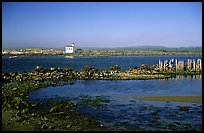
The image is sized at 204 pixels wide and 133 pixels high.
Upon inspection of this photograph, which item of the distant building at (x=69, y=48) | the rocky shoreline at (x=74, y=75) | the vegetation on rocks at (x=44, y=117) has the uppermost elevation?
the distant building at (x=69, y=48)

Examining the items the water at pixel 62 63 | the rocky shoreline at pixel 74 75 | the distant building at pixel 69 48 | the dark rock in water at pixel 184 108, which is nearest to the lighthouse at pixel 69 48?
the distant building at pixel 69 48

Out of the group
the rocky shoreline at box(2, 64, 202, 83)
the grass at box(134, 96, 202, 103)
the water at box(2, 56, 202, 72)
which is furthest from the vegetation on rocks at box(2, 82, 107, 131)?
the water at box(2, 56, 202, 72)

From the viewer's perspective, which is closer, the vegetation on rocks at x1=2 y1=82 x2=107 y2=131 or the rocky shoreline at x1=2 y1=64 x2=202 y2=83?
the vegetation on rocks at x1=2 y1=82 x2=107 y2=131

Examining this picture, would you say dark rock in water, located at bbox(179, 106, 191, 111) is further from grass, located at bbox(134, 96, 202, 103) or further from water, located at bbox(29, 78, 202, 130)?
grass, located at bbox(134, 96, 202, 103)

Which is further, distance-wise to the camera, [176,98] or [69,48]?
[69,48]

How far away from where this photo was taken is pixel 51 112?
1628 centimetres

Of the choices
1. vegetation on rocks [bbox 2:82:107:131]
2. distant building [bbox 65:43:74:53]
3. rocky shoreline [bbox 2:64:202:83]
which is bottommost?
vegetation on rocks [bbox 2:82:107:131]

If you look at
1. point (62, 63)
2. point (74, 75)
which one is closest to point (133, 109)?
point (74, 75)

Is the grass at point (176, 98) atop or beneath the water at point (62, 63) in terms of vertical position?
beneath

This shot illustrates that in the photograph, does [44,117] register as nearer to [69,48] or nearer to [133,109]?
[133,109]

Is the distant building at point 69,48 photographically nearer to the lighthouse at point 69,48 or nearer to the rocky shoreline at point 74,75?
the lighthouse at point 69,48

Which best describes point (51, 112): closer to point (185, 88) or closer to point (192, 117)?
point (192, 117)

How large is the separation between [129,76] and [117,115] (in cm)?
1947

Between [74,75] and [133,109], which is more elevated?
[74,75]
